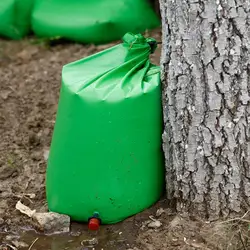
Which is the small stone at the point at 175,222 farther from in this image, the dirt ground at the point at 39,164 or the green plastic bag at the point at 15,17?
the green plastic bag at the point at 15,17

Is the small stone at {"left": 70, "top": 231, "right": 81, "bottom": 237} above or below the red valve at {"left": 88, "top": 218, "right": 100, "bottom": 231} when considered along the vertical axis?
below

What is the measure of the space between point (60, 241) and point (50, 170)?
26 cm

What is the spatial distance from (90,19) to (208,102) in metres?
1.90

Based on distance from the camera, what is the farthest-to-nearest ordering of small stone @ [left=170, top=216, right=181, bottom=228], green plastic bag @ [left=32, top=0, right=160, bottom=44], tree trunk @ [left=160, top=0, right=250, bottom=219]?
green plastic bag @ [left=32, top=0, right=160, bottom=44], small stone @ [left=170, top=216, right=181, bottom=228], tree trunk @ [left=160, top=0, right=250, bottom=219]

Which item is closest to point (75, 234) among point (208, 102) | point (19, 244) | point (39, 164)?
point (19, 244)

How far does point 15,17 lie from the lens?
4.32 meters

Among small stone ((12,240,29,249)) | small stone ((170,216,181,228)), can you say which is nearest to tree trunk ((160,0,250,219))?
small stone ((170,216,181,228))

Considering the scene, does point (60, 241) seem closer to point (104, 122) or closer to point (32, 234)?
point (32, 234)

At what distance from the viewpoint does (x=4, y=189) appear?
2.94m

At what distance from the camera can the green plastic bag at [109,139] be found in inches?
98.7

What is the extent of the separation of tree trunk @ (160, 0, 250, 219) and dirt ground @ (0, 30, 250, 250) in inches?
4.1

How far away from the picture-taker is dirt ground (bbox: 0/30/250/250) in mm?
2562

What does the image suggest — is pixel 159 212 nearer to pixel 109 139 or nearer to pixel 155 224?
pixel 155 224

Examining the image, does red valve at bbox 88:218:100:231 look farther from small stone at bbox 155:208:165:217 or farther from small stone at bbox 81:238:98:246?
small stone at bbox 155:208:165:217
